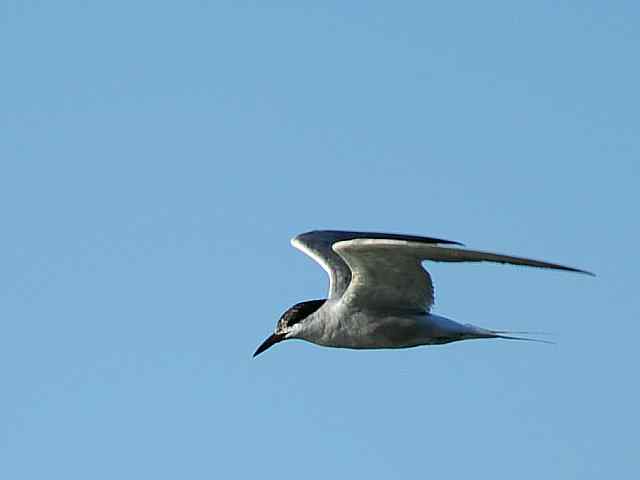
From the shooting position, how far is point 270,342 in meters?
17.7

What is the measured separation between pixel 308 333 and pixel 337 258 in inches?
40.7

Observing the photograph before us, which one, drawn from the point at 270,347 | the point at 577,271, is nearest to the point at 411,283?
the point at 270,347

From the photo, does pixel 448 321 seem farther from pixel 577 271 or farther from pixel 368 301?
pixel 577 271

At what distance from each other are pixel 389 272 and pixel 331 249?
2176 millimetres

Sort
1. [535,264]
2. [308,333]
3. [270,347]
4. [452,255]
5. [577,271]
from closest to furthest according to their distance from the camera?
1. [577,271]
2. [535,264]
3. [452,255]
4. [308,333]
5. [270,347]

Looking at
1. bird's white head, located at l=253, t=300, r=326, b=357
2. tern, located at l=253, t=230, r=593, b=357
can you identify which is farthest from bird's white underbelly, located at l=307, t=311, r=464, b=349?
bird's white head, located at l=253, t=300, r=326, b=357

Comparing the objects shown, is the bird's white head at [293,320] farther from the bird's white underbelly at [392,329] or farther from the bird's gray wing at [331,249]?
the bird's white underbelly at [392,329]

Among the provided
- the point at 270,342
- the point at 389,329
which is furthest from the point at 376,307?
the point at 270,342

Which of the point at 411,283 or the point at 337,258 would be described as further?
the point at 337,258

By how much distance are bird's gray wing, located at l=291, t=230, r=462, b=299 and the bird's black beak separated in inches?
39.4

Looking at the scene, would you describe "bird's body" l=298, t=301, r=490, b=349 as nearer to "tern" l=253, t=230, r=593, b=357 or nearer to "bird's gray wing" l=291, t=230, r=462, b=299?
"tern" l=253, t=230, r=593, b=357

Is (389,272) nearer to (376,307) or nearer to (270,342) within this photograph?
(376,307)

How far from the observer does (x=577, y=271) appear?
1125 cm

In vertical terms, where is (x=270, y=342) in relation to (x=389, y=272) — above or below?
below
